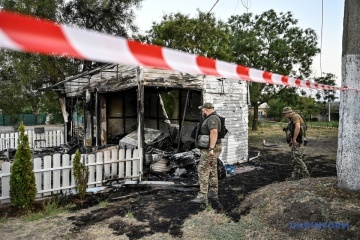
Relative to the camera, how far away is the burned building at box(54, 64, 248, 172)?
820 cm

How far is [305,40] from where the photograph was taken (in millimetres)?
21344

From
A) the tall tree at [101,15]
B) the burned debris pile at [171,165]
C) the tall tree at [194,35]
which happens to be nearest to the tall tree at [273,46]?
the tall tree at [194,35]

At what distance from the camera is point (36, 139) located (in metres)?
14.0

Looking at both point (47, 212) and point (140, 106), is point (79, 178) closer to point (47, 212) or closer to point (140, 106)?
point (47, 212)

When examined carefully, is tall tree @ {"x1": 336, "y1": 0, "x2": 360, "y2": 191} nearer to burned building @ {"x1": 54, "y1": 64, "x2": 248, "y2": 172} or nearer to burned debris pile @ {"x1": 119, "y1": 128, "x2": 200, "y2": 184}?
burned debris pile @ {"x1": 119, "y1": 128, "x2": 200, "y2": 184}

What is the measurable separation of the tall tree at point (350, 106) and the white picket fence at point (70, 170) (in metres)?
5.06

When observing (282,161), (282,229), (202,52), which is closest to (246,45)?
(202,52)

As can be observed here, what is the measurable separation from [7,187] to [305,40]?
22.9 meters

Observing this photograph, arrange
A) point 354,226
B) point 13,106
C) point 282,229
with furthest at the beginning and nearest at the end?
point 13,106, point 282,229, point 354,226

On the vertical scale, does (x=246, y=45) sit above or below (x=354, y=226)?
above

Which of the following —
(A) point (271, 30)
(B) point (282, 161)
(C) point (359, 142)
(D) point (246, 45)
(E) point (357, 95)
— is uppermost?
(A) point (271, 30)

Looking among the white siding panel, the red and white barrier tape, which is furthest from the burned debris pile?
→ the red and white barrier tape

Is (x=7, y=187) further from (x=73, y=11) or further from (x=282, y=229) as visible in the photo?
(x=73, y=11)

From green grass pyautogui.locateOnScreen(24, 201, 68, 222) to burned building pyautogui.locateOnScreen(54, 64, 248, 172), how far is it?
2.95m
